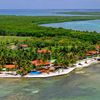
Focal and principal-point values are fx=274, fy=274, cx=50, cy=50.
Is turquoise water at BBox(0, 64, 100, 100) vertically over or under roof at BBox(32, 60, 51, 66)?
under

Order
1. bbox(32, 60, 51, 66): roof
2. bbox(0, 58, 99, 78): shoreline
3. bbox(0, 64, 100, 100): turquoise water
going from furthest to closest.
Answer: bbox(32, 60, 51, 66): roof → bbox(0, 58, 99, 78): shoreline → bbox(0, 64, 100, 100): turquoise water

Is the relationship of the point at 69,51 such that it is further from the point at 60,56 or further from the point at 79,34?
the point at 79,34

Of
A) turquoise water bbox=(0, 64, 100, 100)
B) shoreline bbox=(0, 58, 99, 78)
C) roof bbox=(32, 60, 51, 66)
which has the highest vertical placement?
roof bbox=(32, 60, 51, 66)

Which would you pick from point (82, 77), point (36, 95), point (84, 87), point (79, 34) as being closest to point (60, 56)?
point (82, 77)

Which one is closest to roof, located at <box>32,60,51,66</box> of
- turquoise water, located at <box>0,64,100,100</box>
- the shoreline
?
the shoreline

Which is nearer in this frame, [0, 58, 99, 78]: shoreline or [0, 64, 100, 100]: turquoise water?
[0, 64, 100, 100]: turquoise water

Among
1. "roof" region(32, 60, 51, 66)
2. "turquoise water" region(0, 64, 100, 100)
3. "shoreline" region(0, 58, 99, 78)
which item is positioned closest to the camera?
"turquoise water" region(0, 64, 100, 100)

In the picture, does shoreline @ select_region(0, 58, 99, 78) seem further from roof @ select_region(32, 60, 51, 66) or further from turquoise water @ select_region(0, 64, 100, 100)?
roof @ select_region(32, 60, 51, 66)

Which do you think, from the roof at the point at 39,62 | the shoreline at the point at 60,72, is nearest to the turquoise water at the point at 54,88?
the shoreline at the point at 60,72

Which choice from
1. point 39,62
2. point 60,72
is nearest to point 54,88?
point 60,72

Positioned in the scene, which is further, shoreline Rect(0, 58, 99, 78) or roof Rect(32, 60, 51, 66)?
roof Rect(32, 60, 51, 66)
